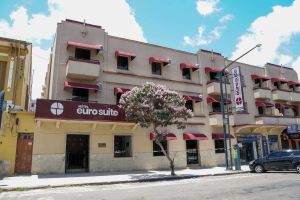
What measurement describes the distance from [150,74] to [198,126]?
6598 millimetres

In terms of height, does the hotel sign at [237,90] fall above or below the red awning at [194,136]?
above

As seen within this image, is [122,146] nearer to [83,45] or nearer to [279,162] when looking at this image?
[83,45]

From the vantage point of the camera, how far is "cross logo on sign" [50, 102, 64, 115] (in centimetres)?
1642

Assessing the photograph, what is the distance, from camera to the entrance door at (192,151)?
23.1 metres

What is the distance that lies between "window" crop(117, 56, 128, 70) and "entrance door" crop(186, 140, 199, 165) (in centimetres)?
881

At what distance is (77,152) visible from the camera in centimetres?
1911

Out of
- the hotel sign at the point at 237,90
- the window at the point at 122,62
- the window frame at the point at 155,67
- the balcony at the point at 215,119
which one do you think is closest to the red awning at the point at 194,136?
the balcony at the point at 215,119

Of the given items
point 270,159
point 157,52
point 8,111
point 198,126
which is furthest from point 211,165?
point 8,111

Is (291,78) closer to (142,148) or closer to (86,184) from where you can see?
(142,148)

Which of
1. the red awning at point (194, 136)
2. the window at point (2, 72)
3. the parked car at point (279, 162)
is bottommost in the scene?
the parked car at point (279, 162)

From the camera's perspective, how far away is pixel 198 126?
2375 cm

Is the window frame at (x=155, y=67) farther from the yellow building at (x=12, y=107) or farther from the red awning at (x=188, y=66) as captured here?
the yellow building at (x=12, y=107)

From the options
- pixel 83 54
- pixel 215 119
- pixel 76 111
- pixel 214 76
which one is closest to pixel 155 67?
pixel 83 54

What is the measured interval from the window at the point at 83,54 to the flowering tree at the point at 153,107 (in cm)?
529
